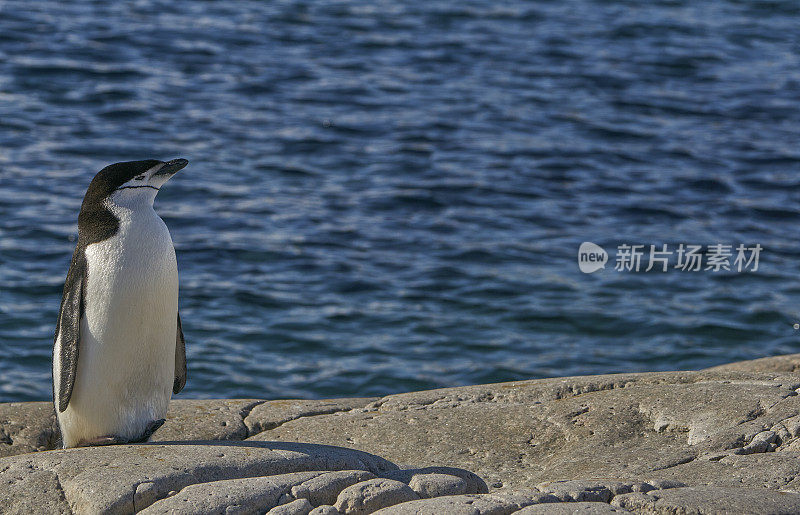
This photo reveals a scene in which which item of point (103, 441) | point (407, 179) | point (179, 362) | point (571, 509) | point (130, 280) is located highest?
point (130, 280)

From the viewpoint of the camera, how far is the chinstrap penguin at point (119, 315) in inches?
187

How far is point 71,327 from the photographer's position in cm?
483

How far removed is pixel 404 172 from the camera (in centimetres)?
1148

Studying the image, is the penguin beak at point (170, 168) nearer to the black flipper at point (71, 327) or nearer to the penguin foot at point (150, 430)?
the black flipper at point (71, 327)

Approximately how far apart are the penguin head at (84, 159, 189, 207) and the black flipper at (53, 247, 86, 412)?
0.27m

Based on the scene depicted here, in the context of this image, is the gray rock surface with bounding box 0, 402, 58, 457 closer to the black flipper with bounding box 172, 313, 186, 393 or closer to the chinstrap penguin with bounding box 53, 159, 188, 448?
the chinstrap penguin with bounding box 53, 159, 188, 448

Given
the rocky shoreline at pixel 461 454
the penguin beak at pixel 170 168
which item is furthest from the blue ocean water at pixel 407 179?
the penguin beak at pixel 170 168

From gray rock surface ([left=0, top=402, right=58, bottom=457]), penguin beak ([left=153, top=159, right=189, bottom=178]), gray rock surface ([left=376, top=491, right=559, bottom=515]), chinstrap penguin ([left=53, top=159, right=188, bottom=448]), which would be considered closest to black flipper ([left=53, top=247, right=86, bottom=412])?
chinstrap penguin ([left=53, top=159, right=188, bottom=448])

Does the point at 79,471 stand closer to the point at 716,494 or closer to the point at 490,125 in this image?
the point at 716,494

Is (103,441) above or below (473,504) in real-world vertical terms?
below

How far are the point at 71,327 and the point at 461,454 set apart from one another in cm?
180

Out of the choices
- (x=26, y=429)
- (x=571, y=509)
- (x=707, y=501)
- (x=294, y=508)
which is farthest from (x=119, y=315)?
(x=707, y=501)

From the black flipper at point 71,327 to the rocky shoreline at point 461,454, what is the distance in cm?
37

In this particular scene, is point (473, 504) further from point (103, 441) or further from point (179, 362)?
point (179, 362)
